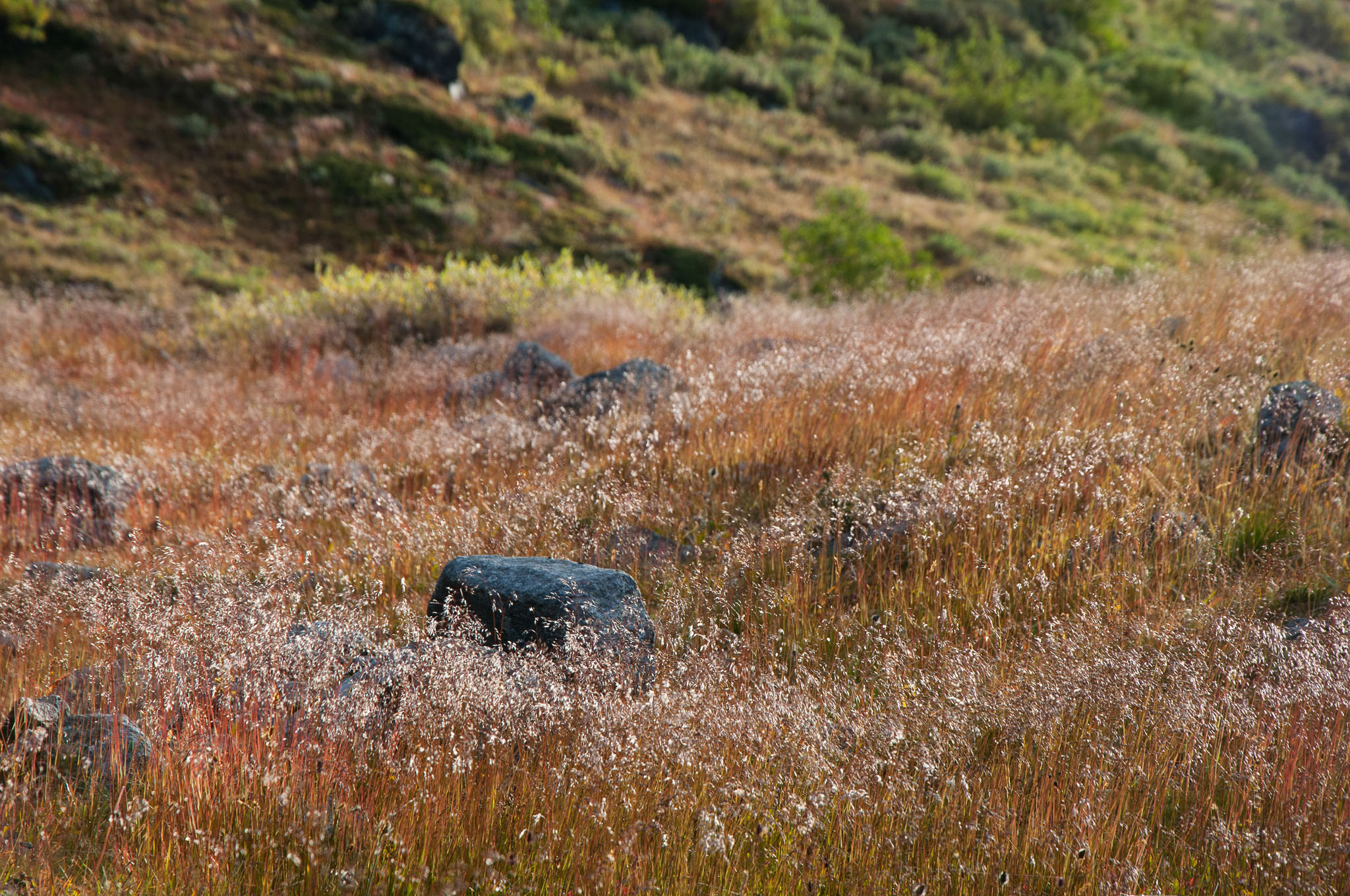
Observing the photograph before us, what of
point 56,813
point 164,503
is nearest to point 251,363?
point 164,503

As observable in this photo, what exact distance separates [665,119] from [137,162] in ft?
56.0

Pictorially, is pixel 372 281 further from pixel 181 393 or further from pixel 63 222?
pixel 63 222

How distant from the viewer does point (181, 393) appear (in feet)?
25.2

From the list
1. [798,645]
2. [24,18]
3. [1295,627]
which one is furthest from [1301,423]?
[24,18]

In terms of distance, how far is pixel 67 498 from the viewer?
483 centimetres

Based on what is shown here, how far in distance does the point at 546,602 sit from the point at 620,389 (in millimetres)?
3231

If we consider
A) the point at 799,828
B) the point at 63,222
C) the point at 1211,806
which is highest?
the point at 1211,806

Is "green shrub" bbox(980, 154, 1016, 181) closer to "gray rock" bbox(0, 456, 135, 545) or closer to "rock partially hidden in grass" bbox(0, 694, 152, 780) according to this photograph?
"gray rock" bbox(0, 456, 135, 545)

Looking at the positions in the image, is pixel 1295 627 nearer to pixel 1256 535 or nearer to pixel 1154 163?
pixel 1256 535

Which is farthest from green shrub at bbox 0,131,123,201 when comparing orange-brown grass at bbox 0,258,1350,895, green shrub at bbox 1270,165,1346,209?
green shrub at bbox 1270,165,1346,209

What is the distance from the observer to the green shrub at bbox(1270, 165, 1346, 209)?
93.0 feet

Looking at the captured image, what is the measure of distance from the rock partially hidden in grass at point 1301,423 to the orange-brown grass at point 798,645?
9 centimetres

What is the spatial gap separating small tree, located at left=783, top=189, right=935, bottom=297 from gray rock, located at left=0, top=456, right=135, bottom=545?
1004cm

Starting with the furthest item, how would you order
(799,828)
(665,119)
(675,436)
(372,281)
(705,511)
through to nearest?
(665,119)
(372,281)
(675,436)
(705,511)
(799,828)
